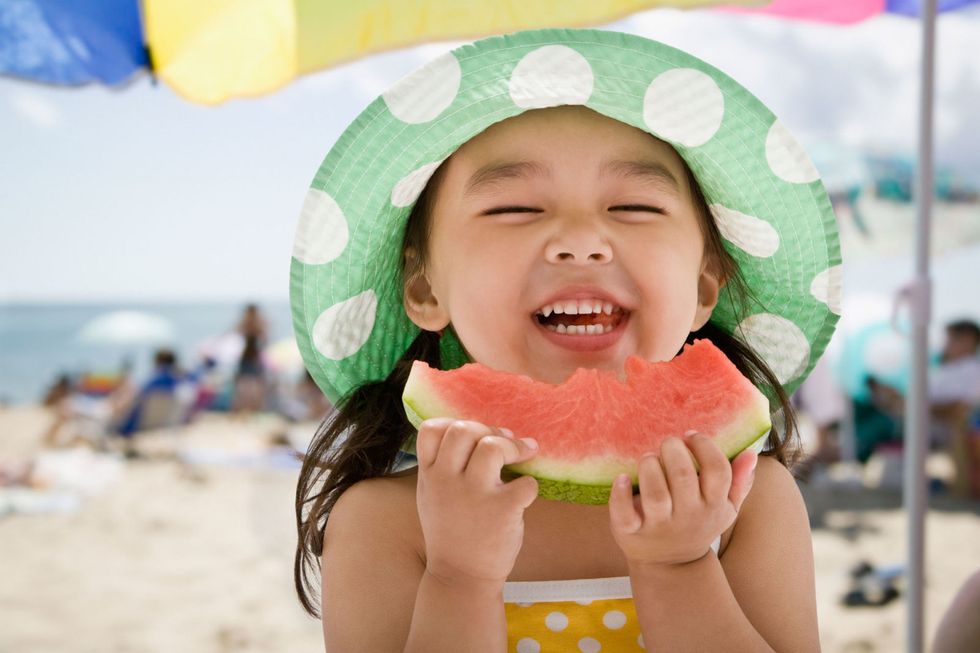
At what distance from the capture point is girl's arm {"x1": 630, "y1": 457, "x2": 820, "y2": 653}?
131 centimetres

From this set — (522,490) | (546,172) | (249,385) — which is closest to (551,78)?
(546,172)

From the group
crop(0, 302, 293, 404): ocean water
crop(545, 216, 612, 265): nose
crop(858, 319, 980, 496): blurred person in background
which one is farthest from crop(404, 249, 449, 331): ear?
crop(0, 302, 293, 404): ocean water

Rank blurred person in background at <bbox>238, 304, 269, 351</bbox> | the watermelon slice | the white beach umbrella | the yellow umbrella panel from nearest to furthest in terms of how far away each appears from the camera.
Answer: the watermelon slice
the yellow umbrella panel
blurred person in background at <bbox>238, 304, 269, 351</bbox>
the white beach umbrella

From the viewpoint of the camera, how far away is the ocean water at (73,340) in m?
25.5

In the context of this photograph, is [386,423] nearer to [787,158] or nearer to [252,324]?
[787,158]

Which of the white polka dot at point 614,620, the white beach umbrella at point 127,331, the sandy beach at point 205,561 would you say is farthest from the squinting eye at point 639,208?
the white beach umbrella at point 127,331

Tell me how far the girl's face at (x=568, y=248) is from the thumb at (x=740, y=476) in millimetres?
347

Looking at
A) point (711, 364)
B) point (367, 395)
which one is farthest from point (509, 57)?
point (367, 395)

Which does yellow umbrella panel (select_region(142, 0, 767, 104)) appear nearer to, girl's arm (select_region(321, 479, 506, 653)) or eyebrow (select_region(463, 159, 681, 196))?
eyebrow (select_region(463, 159, 681, 196))

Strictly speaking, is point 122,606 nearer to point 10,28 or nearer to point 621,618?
point 10,28

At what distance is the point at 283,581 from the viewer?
707 cm

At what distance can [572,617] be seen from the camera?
5.02ft

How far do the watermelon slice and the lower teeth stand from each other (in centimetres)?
9

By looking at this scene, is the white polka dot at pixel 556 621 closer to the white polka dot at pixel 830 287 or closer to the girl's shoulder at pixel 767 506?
the girl's shoulder at pixel 767 506
